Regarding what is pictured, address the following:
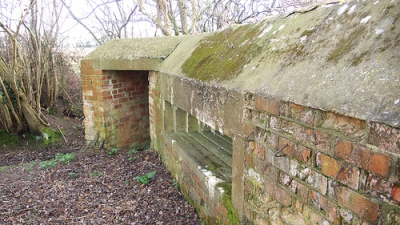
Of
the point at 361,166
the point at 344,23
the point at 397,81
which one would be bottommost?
the point at 361,166

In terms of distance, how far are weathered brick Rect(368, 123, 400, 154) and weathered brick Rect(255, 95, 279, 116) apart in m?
0.58

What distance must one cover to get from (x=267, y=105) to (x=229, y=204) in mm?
1025

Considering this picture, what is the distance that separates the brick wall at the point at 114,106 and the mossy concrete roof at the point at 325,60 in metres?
2.87

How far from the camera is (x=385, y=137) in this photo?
1107 millimetres

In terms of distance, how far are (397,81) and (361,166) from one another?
372 mm

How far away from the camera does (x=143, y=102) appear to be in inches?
225

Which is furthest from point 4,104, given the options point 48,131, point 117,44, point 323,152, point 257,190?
point 323,152

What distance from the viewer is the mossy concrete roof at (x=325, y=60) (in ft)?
3.88

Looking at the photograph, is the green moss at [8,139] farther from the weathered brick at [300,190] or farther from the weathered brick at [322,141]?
the weathered brick at [322,141]

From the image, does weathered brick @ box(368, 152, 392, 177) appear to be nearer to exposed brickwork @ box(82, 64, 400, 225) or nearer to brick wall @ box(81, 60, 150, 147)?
exposed brickwork @ box(82, 64, 400, 225)

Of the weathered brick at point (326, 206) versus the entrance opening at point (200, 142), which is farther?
the entrance opening at point (200, 142)

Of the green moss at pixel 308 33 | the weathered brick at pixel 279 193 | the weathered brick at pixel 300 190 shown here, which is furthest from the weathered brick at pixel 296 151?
the green moss at pixel 308 33

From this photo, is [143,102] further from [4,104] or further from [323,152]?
[323,152]

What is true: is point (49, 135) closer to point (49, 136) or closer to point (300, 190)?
point (49, 136)
